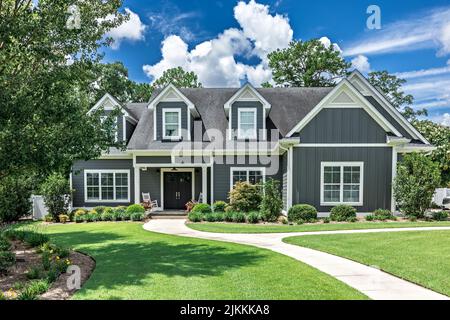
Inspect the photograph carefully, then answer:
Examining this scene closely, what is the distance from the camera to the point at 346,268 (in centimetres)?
666

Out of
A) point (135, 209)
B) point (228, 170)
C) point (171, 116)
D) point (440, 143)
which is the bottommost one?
point (135, 209)

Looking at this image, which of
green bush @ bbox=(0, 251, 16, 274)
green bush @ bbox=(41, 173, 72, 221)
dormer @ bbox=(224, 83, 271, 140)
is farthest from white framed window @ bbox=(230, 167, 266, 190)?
green bush @ bbox=(0, 251, 16, 274)

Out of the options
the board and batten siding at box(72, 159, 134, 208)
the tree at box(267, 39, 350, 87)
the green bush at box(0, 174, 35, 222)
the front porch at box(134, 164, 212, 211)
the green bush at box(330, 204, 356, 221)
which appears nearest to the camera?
the green bush at box(330, 204, 356, 221)

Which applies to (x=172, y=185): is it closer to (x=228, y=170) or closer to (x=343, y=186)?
(x=228, y=170)

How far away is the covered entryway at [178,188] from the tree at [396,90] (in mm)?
29613

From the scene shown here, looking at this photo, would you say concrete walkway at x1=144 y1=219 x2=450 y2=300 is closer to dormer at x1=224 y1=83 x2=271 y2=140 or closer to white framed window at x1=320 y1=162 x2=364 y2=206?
white framed window at x1=320 y1=162 x2=364 y2=206

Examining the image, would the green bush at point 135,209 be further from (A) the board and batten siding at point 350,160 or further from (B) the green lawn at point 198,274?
(A) the board and batten siding at point 350,160

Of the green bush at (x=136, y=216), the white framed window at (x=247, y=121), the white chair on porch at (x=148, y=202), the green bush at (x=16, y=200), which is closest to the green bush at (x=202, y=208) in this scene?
the green bush at (x=136, y=216)

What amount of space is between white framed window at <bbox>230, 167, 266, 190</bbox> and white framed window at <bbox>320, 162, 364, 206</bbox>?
352cm

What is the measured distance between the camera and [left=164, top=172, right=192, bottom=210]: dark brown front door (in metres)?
18.8

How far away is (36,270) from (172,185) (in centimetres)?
1267

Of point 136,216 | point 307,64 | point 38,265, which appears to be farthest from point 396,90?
point 38,265

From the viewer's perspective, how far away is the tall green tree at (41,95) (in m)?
6.73
